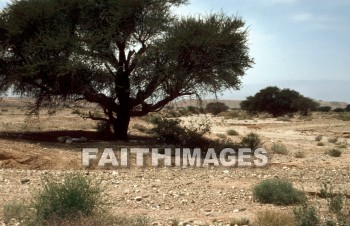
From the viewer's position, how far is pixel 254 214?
29.9 ft

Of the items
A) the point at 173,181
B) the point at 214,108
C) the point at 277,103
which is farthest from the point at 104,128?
the point at 214,108

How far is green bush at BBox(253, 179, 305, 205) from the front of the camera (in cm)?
1016

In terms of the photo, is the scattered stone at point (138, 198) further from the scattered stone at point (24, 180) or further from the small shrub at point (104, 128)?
the small shrub at point (104, 128)

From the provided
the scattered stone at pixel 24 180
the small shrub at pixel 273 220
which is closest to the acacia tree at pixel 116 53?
the scattered stone at pixel 24 180

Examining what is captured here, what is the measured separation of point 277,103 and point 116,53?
5026 centimetres

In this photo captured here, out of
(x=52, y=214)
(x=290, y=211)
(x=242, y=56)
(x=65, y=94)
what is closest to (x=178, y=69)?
(x=242, y=56)

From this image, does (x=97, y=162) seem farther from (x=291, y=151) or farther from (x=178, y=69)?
(x=291, y=151)

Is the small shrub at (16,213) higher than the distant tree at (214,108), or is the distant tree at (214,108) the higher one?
the distant tree at (214,108)

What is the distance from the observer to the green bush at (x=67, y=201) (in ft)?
25.0

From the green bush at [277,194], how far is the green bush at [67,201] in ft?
11.9

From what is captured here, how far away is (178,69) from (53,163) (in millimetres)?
6603

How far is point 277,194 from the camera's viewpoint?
1018 cm

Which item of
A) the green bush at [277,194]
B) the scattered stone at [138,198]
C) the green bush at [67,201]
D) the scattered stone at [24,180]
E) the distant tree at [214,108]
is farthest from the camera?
the distant tree at [214,108]

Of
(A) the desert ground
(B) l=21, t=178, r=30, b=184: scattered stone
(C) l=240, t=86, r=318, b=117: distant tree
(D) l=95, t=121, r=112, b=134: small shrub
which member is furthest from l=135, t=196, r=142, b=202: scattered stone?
(C) l=240, t=86, r=318, b=117: distant tree
